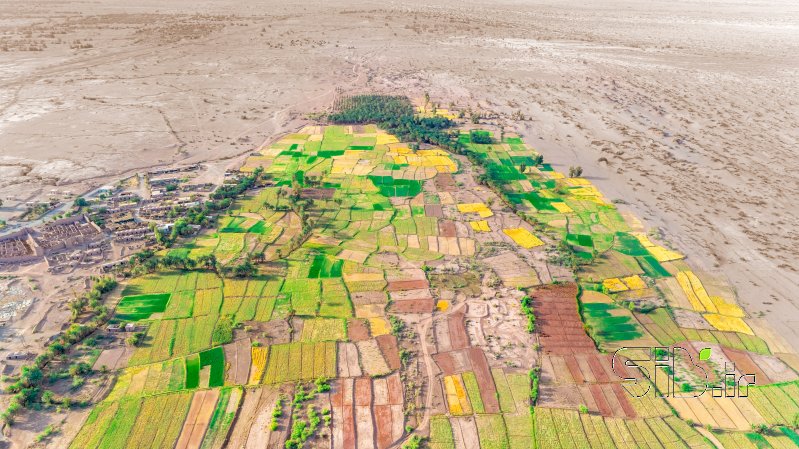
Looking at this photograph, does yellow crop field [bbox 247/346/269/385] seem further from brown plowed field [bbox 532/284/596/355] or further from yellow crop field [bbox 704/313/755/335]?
yellow crop field [bbox 704/313/755/335]

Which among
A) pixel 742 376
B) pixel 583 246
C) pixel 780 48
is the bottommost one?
pixel 742 376

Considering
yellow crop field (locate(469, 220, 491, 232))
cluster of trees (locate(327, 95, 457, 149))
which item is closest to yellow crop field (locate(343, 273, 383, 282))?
yellow crop field (locate(469, 220, 491, 232))

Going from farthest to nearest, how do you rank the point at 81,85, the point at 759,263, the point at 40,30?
the point at 40,30 → the point at 81,85 → the point at 759,263

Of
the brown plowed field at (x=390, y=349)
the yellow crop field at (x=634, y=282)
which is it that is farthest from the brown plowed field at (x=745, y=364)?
the brown plowed field at (x=390, y=349)

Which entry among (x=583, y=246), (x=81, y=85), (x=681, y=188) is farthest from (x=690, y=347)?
(x=81, y=85)

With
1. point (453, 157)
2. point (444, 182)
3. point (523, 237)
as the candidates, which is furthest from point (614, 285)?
point (453, 157)

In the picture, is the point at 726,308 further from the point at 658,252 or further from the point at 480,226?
the point at 480,226

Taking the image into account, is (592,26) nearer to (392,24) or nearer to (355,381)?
(392,24)
